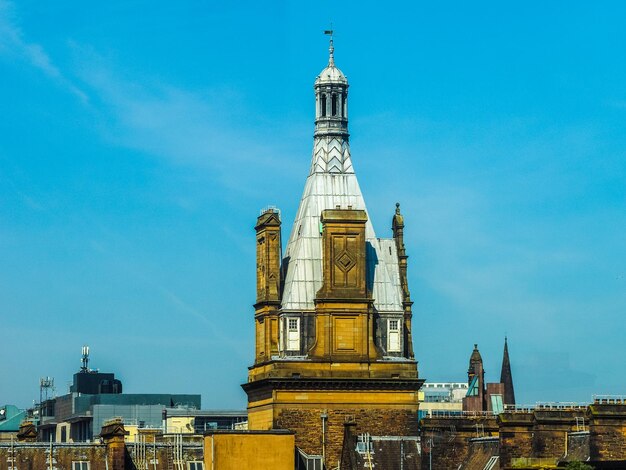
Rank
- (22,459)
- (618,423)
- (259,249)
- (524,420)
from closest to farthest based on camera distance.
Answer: (618,423), (524,420), (22,459), (259,249)

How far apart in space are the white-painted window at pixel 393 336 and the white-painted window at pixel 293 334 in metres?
7.48

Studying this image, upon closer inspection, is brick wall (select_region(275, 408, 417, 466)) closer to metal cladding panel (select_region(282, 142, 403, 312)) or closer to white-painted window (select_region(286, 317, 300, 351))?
white-painted window (select_region(286, 317, 300, 351))

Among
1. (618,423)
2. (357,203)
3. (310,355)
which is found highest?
(357,203)

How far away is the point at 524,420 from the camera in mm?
134375

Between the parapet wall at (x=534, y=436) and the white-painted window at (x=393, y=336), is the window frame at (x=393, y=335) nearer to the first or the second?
the white-painted window at (x=393, y=336)

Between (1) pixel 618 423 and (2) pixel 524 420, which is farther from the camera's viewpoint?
(2) pixel 524 420

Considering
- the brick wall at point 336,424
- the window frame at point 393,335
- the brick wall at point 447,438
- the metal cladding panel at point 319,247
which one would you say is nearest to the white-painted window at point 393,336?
the window frame at point 393,335

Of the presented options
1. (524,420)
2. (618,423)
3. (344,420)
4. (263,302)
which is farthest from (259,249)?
(618,423)

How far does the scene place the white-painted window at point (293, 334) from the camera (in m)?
159

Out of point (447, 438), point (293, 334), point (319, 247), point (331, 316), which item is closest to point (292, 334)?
point (293, 334)

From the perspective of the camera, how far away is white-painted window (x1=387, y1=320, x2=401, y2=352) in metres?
161

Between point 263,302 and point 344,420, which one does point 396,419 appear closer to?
point 344,420

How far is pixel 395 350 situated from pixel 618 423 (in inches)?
1703

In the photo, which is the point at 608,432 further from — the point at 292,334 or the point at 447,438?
the point at 292,334
